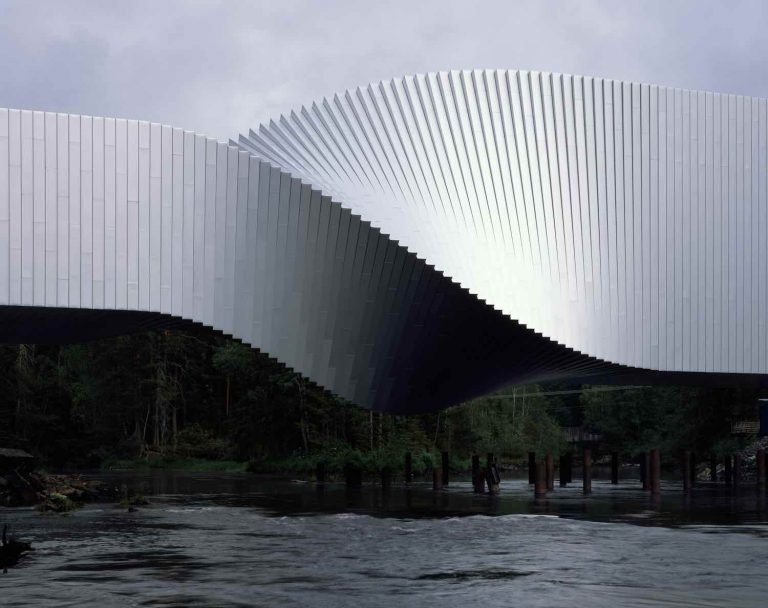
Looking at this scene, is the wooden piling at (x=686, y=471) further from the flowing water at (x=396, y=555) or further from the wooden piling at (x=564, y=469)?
the flowing water at (x=396, y=555)

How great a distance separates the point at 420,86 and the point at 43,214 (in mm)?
8691

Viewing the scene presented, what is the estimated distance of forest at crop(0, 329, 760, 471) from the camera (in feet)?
165

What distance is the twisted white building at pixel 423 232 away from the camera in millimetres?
23484

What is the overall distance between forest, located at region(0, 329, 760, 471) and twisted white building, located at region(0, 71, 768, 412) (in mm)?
14809

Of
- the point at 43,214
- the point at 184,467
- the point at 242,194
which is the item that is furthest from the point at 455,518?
the point at 184,467

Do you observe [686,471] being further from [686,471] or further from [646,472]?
[646,472]

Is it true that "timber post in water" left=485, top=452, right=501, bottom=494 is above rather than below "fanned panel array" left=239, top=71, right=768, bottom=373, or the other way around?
below

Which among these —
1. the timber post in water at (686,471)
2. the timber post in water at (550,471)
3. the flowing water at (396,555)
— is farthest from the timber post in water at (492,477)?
the timber post in water at (686,471)

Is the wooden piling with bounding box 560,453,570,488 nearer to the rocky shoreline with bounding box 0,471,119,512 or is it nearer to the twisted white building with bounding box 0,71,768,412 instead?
the twisted white building with bounding box 0,71,768,412

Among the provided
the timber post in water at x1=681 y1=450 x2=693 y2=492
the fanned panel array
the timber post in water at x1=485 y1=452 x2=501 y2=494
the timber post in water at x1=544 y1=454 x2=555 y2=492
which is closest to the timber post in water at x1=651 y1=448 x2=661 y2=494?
the timber post in water at x1=681 y1=450 x2=693 y2=492

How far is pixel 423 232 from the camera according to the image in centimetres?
2488

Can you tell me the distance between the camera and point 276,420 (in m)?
54.0

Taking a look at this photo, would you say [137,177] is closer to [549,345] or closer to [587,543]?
[549,345]

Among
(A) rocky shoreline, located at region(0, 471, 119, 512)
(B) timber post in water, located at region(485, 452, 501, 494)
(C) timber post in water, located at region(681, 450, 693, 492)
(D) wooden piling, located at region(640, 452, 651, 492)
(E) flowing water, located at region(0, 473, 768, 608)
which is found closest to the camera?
(E) flowing water, located at region(0, 473, 768, 608)
